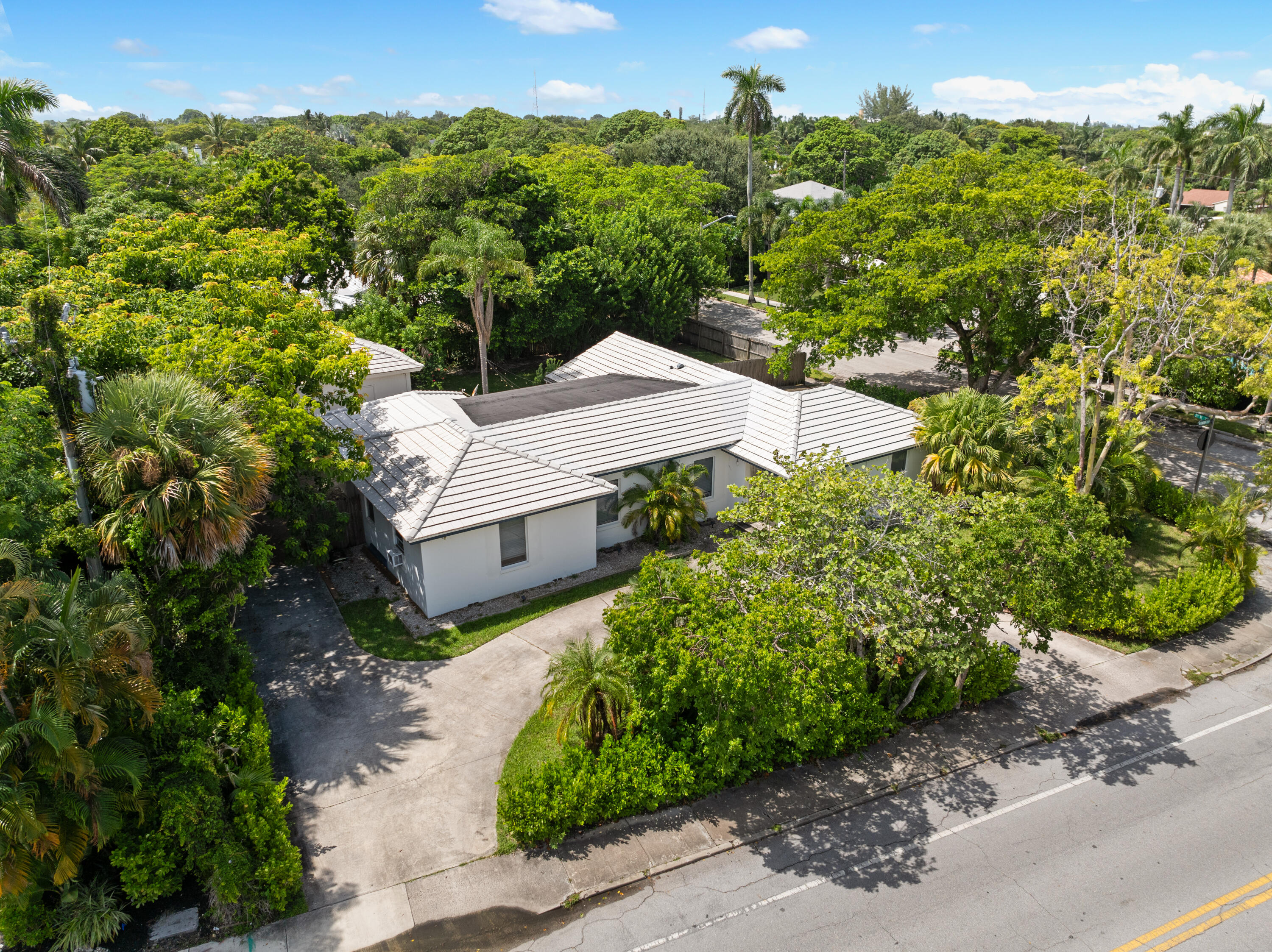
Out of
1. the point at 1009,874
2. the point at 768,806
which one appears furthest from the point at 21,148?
the point at 1009,874

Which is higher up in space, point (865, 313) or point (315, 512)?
point (865, 313)

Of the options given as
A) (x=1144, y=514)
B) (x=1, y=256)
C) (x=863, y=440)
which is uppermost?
(x=1, y=256)

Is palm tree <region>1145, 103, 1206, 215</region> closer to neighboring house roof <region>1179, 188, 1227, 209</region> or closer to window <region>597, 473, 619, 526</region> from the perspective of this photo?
window <region>597, 473, 619, 526</region>

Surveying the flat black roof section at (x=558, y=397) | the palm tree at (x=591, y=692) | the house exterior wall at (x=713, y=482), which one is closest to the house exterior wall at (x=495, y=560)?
the house exterior wall at (x=713, y=482)

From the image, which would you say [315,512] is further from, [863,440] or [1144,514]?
[1144,514]

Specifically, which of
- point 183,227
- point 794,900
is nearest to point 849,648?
point 794,900

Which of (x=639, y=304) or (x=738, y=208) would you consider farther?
(x=738, y=208)

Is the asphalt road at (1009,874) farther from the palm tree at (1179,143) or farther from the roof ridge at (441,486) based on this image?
the palm tree at (1179,143)
